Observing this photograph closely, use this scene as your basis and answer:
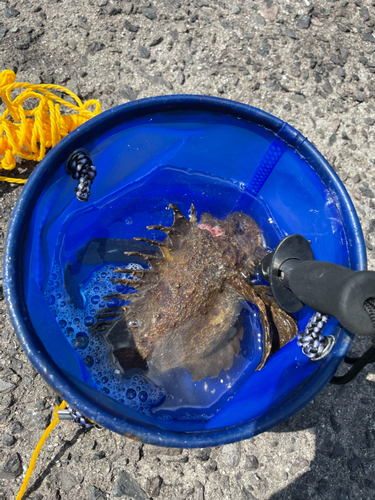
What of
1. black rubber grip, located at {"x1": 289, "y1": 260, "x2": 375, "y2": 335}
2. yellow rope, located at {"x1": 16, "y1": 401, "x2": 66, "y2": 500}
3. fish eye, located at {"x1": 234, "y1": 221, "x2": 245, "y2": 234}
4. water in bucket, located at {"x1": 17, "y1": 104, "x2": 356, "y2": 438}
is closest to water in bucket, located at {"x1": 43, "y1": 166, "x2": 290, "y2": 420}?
water in bucket, located at {"x1": 17, "y1": 104, "x2": 356, "y2": 438}

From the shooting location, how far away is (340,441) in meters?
1.78

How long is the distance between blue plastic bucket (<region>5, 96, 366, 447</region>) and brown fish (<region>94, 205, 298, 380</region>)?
11 centimetres

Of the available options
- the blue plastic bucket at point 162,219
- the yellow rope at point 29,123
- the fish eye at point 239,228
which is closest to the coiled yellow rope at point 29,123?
the yellow rope at point 29,123

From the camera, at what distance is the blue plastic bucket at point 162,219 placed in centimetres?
134

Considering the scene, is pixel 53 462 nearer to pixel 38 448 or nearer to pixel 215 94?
pixel 38 448

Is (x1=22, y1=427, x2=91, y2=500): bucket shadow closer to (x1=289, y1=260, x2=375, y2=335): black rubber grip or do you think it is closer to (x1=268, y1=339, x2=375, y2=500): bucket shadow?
(x1=268, y1=339, x2=375, y2=500): bucket shadow

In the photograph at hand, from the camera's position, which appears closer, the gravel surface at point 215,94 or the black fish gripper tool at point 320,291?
the black fish gripper tool at point 320,291

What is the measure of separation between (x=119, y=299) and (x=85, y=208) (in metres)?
0.44

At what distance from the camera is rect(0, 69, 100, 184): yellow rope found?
1.79 meters

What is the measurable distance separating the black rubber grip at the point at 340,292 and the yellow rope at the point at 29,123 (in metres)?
1.34

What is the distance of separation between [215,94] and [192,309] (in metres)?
1.32

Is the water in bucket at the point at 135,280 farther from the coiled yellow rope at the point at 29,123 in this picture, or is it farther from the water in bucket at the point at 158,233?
the coiled yellow rope at the point at 29,123

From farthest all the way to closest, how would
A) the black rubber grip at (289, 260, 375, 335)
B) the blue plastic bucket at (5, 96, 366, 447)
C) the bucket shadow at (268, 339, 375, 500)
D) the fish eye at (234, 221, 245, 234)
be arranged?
the fish eye at (234, 221, 245, 234) < the bucket shadow at (268, 339, 375, 500) < the blue plastic bucket at (5, 96, 366, 447) < the black rubber grip at (289, 260, 375, 335)

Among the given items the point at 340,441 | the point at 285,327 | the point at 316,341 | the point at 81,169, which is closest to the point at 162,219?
the point at 81,169
